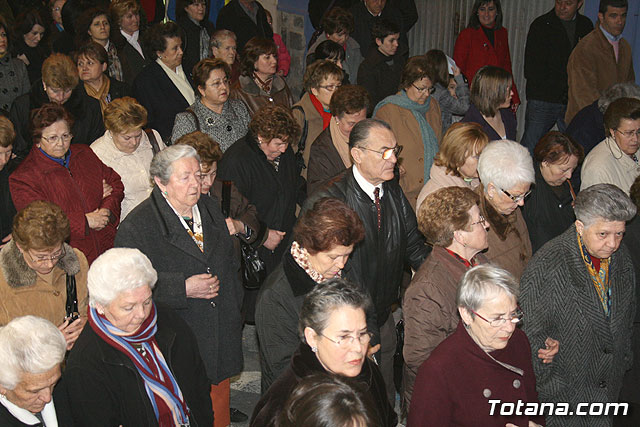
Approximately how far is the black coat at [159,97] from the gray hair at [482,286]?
4.23 m

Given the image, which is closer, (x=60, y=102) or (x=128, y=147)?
(x=128, y=147)

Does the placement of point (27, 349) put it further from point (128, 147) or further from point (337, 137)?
point (337, 137)

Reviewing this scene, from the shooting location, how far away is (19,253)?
408 centimetres

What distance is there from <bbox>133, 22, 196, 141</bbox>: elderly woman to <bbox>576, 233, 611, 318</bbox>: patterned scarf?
420cm

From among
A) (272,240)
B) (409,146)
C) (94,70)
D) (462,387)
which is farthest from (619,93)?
(94,70)

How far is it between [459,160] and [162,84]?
10.6 feet

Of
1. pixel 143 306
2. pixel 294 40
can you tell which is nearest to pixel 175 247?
pixel 143 306

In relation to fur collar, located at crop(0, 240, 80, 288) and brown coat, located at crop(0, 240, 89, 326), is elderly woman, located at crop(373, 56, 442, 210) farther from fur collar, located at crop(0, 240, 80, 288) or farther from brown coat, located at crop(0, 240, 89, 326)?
fur collar, located at crop(0, 240, 80, 288)

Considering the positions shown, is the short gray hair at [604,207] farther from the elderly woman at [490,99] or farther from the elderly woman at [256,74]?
the elderly woman at [256,74]

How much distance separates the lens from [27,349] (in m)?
3.20

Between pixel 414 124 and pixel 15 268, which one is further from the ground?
pixel 414 124

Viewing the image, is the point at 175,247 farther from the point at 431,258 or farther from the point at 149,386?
the point at 431,258

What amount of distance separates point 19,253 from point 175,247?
87cm

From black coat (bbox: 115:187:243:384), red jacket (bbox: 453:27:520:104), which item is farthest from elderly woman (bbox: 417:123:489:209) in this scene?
red jacket (bbox: 453:27:520:104)
